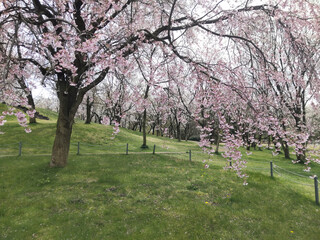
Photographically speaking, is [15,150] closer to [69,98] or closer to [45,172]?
[45,172]

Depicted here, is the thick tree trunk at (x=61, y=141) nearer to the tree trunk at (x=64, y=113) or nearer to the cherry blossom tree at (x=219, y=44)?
the tree trunk at (x=64, y=113)

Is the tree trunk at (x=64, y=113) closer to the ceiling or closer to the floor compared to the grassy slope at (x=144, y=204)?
closer to the ceiling

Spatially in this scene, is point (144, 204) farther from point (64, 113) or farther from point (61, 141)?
point (64, 113)

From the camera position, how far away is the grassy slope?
676 cm

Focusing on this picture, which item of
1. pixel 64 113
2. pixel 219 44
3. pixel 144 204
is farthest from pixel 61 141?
pixel 219 44

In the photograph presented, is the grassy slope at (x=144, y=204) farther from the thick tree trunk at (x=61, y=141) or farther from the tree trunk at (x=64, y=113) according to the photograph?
the tree trunk at (x=64, y=113)

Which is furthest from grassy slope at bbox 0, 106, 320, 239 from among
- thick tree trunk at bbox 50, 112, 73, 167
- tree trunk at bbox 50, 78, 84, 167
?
tree trunk at bbox 50, 78, 84, 167

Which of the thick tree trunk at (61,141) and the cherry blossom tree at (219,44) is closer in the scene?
the cherry blossom tree at (219,44)

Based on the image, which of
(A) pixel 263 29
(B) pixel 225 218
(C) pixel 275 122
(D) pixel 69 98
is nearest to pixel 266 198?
(B) pixel 225 218

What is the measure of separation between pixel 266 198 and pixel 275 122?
555cm

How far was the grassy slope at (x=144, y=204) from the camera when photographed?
6762mm

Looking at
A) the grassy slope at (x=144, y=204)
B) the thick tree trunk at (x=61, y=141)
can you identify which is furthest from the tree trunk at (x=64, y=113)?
the grassy slope at (x=144, y=204)

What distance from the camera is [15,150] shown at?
17.4 metres

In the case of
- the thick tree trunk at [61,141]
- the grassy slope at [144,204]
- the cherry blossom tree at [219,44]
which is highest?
the cherry blossom tree at [219,44]
